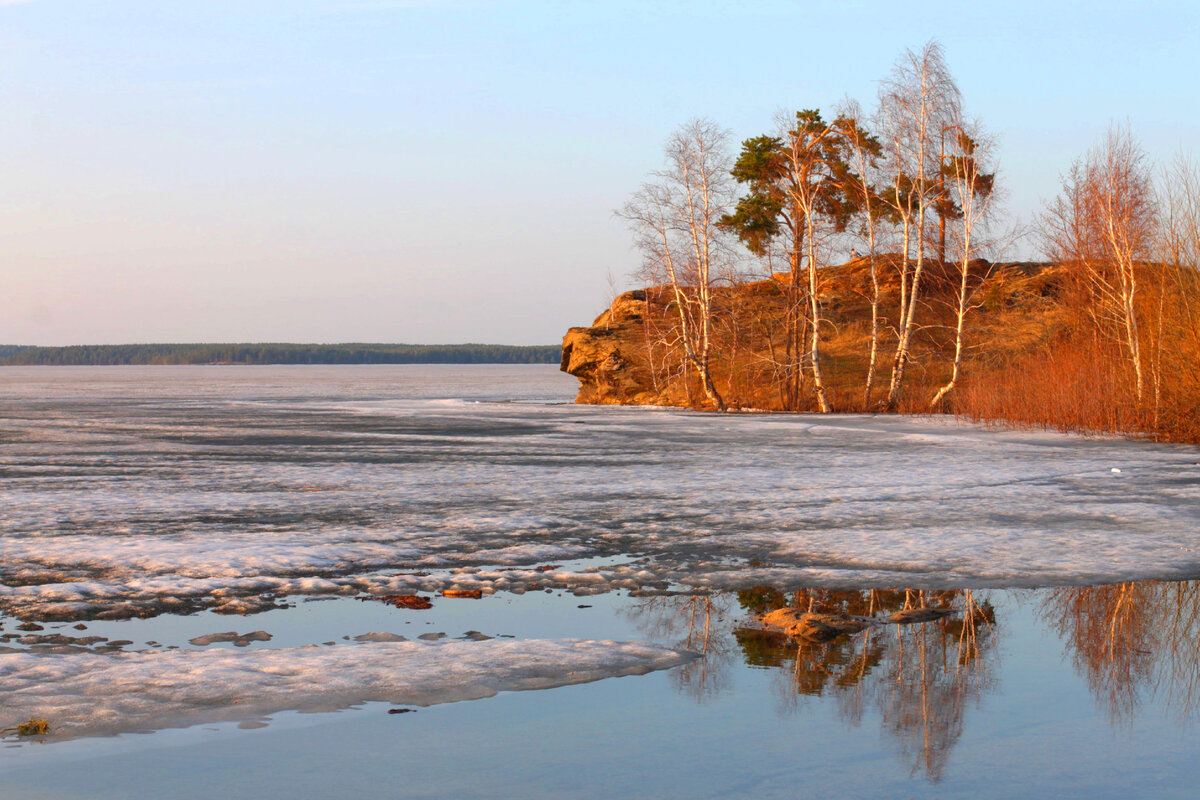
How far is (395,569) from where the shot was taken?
988 centimetres

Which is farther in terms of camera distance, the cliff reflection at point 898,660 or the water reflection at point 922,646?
the water reflection at point 922,646

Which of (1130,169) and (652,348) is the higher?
(1130,169)

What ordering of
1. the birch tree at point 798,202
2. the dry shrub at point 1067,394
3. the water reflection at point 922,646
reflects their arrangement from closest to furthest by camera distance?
the water reflection at point 922,646 → the dry shrub at point 1067,394 → the birch tree at point 798,202

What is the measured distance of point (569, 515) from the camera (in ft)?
43.7

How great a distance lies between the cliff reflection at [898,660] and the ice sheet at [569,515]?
2.31ft

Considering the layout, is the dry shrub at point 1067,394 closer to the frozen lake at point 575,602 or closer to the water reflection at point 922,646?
the frozen lake at point 575,602

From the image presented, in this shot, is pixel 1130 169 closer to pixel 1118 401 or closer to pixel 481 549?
pixel 1118 401

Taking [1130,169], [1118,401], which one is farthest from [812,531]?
[1130,169]

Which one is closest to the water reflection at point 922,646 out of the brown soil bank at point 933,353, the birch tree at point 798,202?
the brown soil bank at point 933,353

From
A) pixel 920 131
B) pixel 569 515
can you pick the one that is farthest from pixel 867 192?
pixel 569 515

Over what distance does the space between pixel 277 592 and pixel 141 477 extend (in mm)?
10208

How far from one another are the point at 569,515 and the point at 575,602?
4.66 metres

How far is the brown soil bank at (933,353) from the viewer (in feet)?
86.7

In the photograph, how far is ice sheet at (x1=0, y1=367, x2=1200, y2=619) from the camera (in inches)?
371
